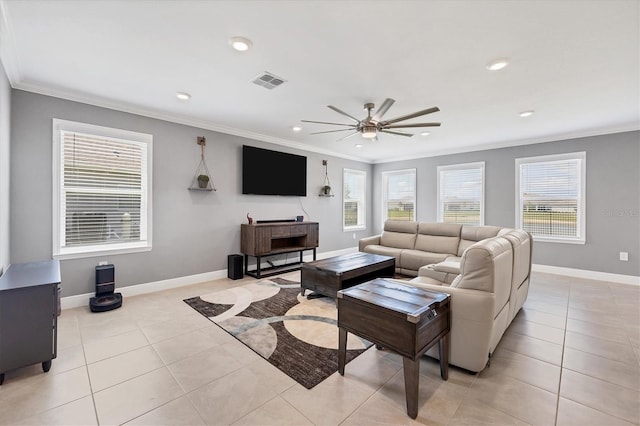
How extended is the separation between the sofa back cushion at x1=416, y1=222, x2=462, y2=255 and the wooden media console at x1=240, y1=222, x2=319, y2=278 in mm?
2139

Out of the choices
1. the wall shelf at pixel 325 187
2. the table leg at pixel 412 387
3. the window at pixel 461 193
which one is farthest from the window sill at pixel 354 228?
the table leg at pixel 412 387

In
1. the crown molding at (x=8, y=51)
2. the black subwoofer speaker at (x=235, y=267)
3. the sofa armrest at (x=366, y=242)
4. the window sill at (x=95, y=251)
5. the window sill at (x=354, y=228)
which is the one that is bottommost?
the black subwoofer speaker at (x=235, y=267)

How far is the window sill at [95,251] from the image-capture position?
11.2 ft

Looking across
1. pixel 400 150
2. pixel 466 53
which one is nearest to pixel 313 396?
pixel 466 53

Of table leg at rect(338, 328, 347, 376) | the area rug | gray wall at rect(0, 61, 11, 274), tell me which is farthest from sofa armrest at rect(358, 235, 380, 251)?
gray wall at rect(0, 61, 11, 274)

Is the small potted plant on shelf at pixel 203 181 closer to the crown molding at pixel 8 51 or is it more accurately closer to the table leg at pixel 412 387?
the crown molding at pixel 8 51

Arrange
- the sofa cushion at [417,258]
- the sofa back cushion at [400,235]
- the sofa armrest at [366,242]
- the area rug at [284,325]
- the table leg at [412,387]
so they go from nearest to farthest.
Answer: the table leg at [412,387] < the area rug at [284,325] < the sofa cushion at [417,258] < the sofa back cushion at [400,235] < the sofa armrest at [366,242]

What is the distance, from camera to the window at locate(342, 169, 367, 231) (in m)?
7.31

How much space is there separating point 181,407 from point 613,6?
3.92 m

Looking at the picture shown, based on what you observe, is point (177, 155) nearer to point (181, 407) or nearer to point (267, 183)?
point (267, 183)

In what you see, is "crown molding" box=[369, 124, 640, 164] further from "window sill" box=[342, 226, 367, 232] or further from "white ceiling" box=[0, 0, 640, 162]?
"window sill" box=[342, 226, 367, 232]

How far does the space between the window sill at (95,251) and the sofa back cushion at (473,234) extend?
203 inches

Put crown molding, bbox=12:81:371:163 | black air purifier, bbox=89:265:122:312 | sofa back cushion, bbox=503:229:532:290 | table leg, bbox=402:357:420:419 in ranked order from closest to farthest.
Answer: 1. table leg, bbox=402:357:420:419
2. sofa back cushion, bbox=503:229:532:290
3. crown molding, bbox=12:81:371:163
4. black air purifier, bbox=89:265:122:312

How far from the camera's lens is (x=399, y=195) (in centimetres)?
758
